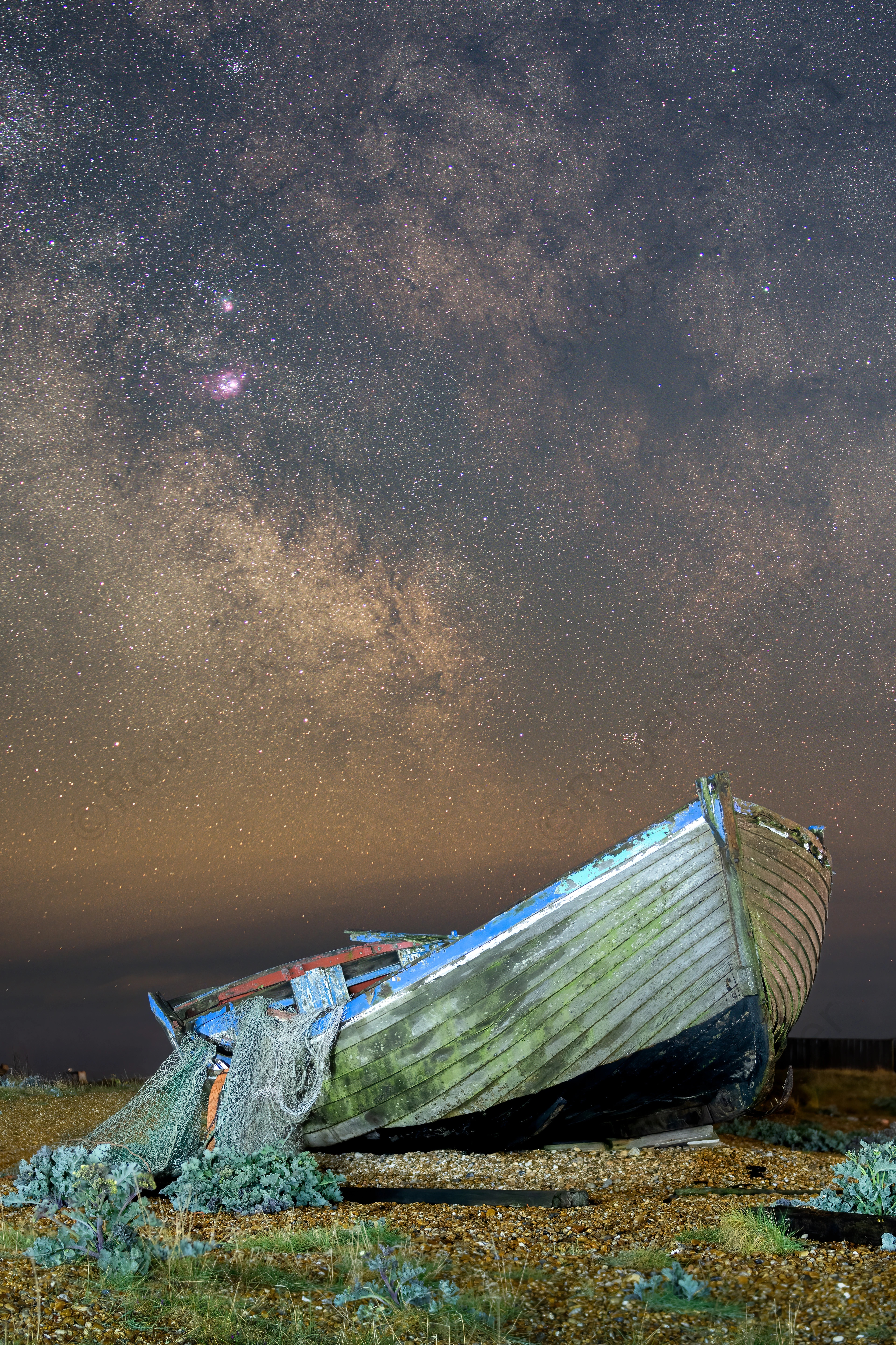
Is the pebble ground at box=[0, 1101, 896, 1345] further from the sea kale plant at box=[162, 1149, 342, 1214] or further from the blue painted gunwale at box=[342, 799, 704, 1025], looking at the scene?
the blue painted gunwale at box=[342, 799, 704, 1025]

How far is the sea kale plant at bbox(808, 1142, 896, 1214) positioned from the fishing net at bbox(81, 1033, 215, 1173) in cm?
470

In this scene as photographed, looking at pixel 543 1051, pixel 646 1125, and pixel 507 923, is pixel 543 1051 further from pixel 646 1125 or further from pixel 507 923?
pixel 646 1125

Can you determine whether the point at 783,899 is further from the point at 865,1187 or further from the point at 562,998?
the point at 865,1187

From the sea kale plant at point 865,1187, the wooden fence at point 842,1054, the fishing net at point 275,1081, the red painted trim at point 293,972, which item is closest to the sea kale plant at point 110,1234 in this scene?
the fishing net at point 275,1081

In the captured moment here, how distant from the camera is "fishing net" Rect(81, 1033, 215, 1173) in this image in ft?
23.9

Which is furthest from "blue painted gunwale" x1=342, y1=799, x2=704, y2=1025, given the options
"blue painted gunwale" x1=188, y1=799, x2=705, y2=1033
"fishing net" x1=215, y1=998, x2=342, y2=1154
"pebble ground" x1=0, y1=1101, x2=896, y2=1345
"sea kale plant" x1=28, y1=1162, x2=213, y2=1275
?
"sea kale plant" x1=28, y1=1162, x2=213, y2=1275

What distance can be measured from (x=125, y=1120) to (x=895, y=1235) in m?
5.83

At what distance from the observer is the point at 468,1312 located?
12.0 ft

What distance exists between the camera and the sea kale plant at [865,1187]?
491cm

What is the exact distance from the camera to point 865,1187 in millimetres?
4996

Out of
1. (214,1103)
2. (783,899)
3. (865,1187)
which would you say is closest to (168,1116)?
(214,1103)

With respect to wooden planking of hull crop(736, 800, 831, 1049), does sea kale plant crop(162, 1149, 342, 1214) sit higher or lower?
lower

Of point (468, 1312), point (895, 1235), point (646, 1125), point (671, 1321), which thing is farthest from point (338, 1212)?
point (646, 1125)

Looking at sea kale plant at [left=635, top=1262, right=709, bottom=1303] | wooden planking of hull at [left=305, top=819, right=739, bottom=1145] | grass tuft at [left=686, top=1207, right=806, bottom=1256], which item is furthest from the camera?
wooden planking of hull at [left=305, top=819, right=739, bottom=1145]
